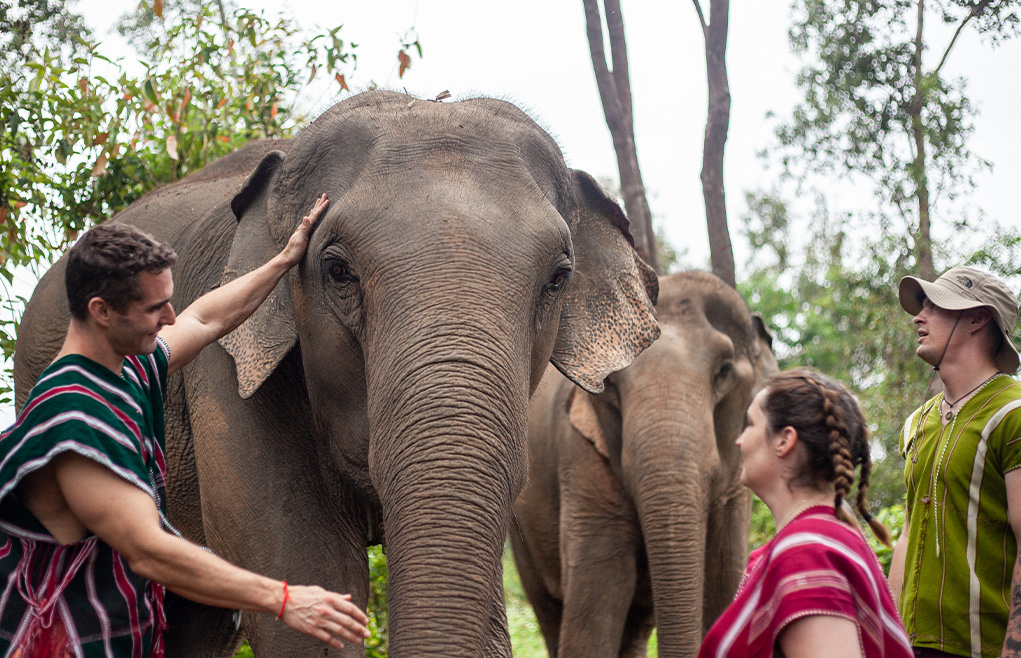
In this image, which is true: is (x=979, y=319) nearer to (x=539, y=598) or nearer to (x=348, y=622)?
(x=348, y=622)

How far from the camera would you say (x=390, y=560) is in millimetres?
2771

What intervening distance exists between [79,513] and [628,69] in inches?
315

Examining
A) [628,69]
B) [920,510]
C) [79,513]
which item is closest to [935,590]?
[920,510]

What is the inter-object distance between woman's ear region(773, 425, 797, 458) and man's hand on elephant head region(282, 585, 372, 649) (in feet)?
2.93

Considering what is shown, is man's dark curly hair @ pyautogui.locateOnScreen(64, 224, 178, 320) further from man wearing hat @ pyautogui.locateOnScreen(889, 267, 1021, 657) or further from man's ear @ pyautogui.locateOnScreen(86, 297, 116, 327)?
man wearing hat @ pyautogui.locateOnScreen(889, 267, 1021, 657)

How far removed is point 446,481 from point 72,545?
2.70ft

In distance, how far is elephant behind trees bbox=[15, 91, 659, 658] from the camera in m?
2.75

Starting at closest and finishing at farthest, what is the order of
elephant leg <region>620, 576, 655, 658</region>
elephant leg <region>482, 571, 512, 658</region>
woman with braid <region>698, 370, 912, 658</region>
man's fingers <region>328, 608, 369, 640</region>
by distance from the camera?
woman with braid <region>698, 370, 912, 658</region>
man's fingers <region>328, 608, 369, 640</region>
elephant leg <region>482, 571, 512, 658</region>
elephant leg <region>620, 576, 655, 658</region>

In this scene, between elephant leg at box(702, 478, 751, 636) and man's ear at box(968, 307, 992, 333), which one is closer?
man's ear at box(968, 307, 992, 333)

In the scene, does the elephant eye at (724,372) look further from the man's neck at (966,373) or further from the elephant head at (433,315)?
the man's neck at (966,373)

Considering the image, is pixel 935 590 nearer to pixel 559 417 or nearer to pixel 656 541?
pixel 656 541

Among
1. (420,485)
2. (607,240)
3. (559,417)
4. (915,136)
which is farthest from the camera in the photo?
(915,136)

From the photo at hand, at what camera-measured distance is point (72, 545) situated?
7.95ft

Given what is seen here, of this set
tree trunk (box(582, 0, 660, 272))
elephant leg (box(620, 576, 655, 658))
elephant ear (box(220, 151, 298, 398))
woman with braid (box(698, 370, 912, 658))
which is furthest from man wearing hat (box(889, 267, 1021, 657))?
tree trunk (box(582, 0, 660, 272))
